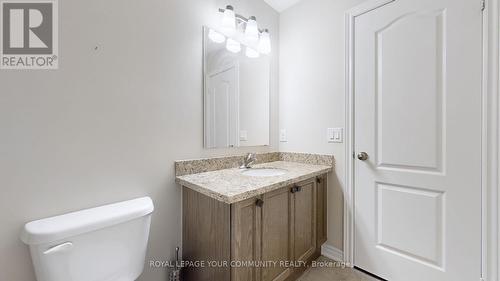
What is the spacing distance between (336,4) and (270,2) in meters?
0.62

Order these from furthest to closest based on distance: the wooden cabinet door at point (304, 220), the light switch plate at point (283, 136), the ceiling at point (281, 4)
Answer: the light switch plate at point (283, 136) < the ceiling at point (281, 4) < the wooden cabinet door at point (304, 220)

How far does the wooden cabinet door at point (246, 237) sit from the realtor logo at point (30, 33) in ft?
3.69

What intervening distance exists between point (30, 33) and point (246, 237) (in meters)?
1.44

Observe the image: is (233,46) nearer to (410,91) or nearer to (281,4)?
(281,4)

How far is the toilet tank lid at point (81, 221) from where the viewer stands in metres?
0.79

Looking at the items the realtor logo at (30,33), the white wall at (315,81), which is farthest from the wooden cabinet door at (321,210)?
the realtor logo at (30,33)

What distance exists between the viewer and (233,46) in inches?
65.1

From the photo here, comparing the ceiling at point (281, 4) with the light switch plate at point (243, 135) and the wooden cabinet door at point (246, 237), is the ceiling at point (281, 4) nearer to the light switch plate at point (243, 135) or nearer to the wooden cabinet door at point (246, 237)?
the light switch plate at point (243, 135)

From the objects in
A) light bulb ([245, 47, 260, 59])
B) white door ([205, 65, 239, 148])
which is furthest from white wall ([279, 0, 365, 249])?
white door ([205, 65, 239, 148])

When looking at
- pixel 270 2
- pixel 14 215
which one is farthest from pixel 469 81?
pixel 14 215

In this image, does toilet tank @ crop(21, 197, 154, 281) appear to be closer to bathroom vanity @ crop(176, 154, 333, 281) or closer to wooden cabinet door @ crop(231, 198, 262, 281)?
bathroom vanity @ crop(176, 154, 333, 281)

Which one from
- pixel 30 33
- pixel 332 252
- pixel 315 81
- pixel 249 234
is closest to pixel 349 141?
pixel 315 81

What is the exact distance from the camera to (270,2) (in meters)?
1.99

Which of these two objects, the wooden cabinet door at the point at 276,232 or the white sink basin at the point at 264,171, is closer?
the wooden cabinet door at the point at 276,232
